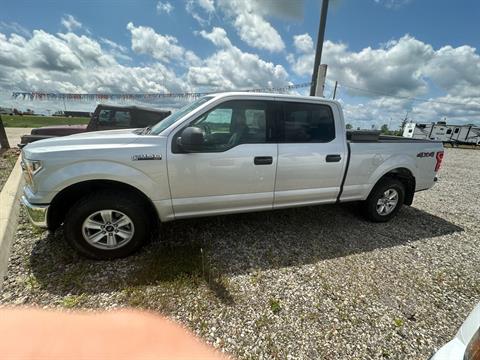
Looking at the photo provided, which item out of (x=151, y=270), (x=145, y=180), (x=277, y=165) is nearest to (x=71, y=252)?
(x=151, y=270)

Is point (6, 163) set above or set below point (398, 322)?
above

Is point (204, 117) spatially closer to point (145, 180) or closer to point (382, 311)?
point (145, 180)

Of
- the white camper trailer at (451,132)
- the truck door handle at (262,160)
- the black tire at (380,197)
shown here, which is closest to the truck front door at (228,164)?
the truck door handle at (262,160)

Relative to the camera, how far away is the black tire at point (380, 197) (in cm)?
383

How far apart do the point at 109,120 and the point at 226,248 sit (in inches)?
222

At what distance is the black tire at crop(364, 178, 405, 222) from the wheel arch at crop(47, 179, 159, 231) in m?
3.25

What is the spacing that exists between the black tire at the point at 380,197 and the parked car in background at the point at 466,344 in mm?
2709

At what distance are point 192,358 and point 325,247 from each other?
8.01 ft

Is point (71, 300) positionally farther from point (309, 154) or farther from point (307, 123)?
point (307, 123)

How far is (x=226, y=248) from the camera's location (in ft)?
10.3

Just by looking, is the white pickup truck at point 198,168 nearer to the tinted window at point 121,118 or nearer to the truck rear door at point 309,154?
the truck rear door at point 309,154

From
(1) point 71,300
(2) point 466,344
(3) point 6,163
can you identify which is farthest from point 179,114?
(3) point 6,163

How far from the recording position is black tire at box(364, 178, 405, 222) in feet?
12.6

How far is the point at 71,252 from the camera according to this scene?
283 centimetres
